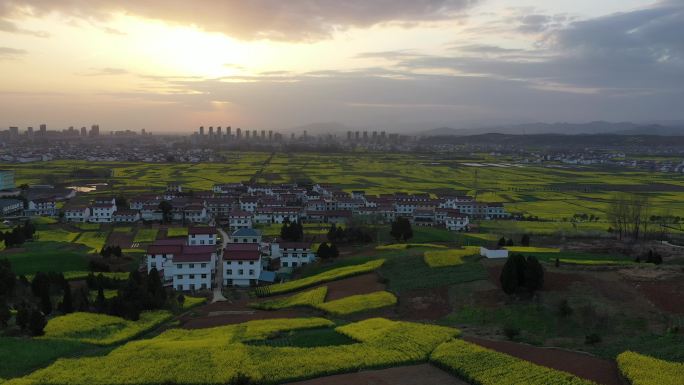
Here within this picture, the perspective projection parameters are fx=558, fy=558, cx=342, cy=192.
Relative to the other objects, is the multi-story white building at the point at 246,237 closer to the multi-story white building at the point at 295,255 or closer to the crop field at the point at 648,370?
the multi-story white building at the point at 295,255

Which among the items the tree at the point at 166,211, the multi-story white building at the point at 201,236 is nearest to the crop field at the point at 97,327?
the multi-story white building at the point at 201,236

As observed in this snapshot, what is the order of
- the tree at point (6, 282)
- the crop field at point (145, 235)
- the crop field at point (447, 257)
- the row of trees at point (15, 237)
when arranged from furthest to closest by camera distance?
the crop field at point (145, 235) < the row of trees at point (15, 237) < the crop field at point (447, 257) < the tree at point (6, 282)

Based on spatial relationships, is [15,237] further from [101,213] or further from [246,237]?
[246,237]

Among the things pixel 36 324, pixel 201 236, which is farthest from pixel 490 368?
pixel 201 236

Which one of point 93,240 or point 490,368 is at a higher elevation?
point 490,368

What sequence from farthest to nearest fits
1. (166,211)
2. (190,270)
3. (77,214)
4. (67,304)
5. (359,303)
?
1. (77,214)
2. (166,211)
3. (190,270)
4. (67,304)
5. (359,303)

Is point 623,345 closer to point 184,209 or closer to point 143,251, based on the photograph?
point 143,251
